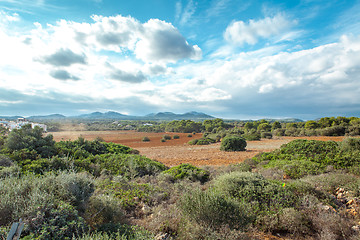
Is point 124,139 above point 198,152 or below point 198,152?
below

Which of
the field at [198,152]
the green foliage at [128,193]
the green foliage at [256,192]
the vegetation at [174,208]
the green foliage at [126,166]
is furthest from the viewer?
the field at [198,152]

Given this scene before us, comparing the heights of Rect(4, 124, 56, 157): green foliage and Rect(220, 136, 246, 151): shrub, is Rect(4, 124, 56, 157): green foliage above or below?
above

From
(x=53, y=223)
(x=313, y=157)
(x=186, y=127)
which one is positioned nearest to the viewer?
(x=53, y=223)

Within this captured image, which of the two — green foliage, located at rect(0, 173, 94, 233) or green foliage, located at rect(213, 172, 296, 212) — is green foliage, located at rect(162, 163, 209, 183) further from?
green foliage, located at rect(0, 173, 94, 233)

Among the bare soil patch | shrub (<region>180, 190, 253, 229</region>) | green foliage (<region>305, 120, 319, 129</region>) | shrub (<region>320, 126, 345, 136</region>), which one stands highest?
green foliage (<region>305, 120, 319, 129</region>)

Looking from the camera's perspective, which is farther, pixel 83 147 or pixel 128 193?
pixel 83 147

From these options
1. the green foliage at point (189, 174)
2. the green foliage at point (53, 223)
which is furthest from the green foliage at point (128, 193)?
the green foliage at point (189, 174)

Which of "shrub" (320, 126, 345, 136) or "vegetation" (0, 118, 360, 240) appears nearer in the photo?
"vegetation" (0, 118, 360, 240)

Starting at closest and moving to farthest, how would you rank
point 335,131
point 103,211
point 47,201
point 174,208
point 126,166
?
point 47,201
point 103,211
point 174,208
point 126,166
point 335,131

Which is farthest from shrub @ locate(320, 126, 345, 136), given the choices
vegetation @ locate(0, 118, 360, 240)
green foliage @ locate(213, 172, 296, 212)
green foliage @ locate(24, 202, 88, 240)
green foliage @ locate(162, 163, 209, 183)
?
green foliage @ locate(24, 202, 88, 240)

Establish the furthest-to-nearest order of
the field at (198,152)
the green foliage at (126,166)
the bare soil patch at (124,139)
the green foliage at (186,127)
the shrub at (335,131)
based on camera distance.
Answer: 1. the green foliage at (186,127)
2. the shrub at (335,131)
3. the bare soil patch at (124,139)
4. the field at (198,152)
5. the green foliage at (126,166)

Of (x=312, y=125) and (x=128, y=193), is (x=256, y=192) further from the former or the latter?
(x=312, y=125)

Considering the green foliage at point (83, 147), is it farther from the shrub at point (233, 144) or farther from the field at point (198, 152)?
the shrub at point (233, 144)

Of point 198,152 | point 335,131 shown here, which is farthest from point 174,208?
point 335,131
